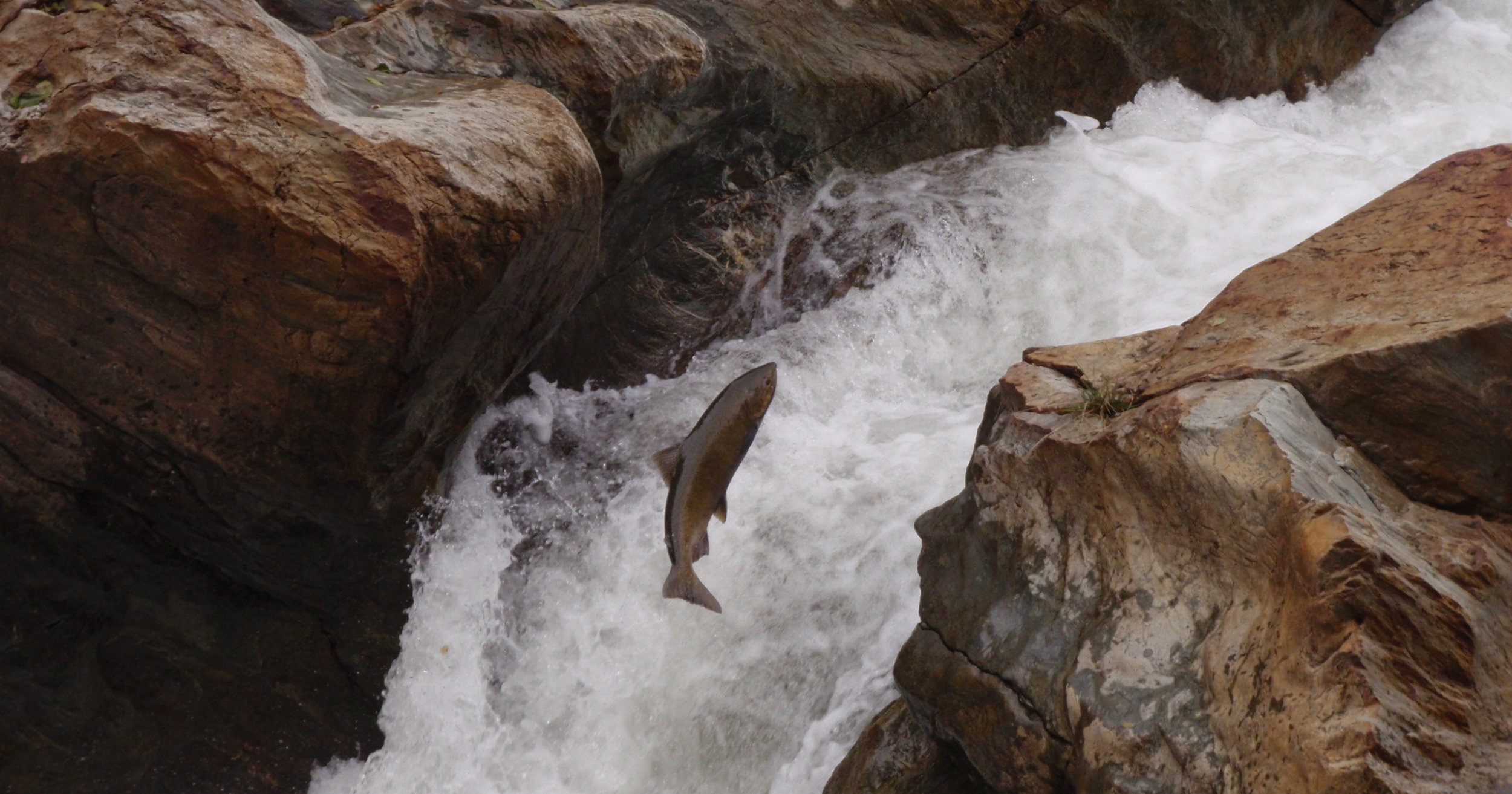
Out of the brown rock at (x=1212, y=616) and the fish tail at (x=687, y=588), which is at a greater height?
the brown rock at (x=1212, y=616)

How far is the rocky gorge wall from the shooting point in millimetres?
3281

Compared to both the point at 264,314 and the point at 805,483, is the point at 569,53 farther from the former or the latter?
the point at 805,483

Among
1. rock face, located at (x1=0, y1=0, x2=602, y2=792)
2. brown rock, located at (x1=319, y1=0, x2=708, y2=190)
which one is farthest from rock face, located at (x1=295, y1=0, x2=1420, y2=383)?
rock face, located at (x1=0, y1=0, x2=602, y2=792)

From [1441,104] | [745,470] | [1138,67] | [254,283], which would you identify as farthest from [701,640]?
[1441,104]

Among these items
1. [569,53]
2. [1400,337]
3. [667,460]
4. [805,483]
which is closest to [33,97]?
[569,53]

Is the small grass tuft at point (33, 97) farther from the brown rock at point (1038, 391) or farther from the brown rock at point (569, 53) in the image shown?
the brown rock at point (1038, 391)

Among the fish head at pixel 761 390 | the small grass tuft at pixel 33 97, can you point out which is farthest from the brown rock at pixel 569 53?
the fish head at pixel 761 390

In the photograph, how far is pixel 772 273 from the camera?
20.2 ft

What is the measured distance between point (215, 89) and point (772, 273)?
11.1 ft

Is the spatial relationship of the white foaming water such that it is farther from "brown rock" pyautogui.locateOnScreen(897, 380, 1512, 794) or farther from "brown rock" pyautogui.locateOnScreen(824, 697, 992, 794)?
"brown rock" pyautogui.locateOnScreen(897, 380, 1512, 794)

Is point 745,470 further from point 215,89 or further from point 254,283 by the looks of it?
point 215,89

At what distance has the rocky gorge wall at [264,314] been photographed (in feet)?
10.8

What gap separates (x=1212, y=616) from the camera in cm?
276

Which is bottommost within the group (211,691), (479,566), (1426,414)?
(211,691)
